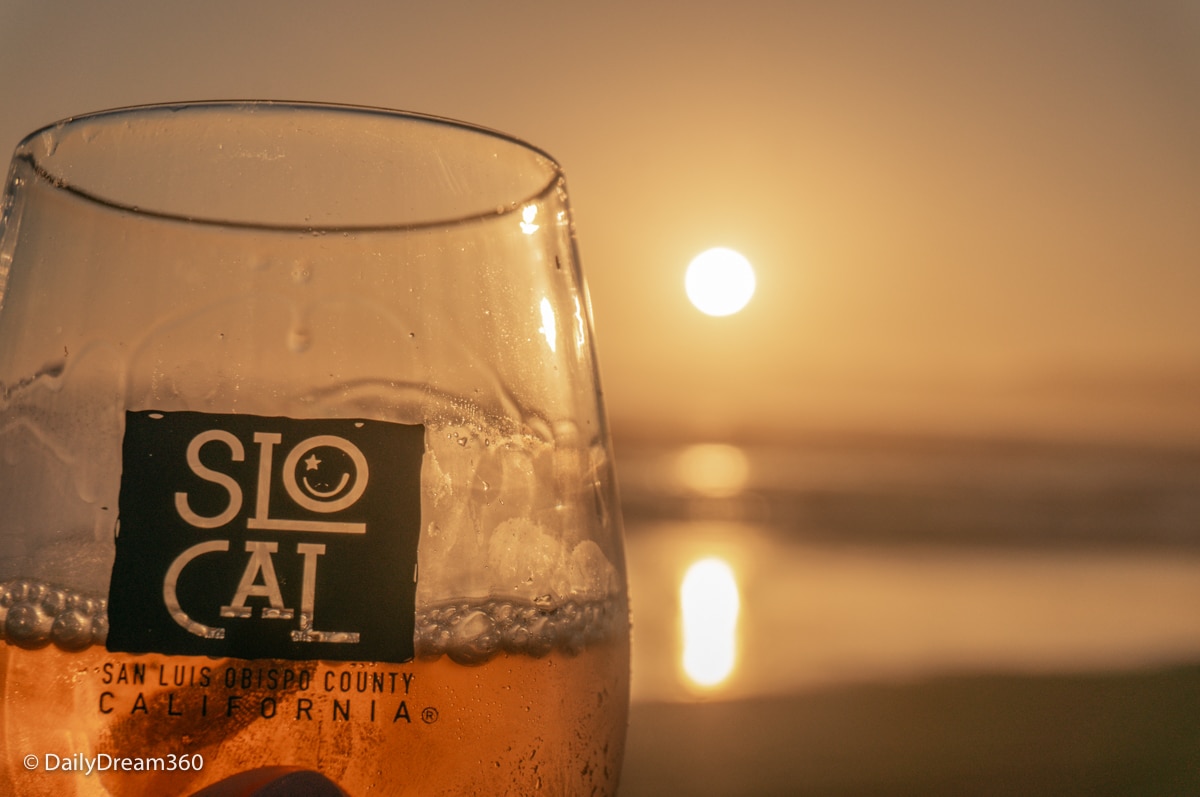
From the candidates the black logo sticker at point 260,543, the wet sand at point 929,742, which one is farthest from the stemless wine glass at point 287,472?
the wet sand at point 929,742

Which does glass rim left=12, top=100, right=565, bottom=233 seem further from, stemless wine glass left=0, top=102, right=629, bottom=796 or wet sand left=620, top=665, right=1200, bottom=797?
wet sand left=620, top=665, right=1200, bottom=797

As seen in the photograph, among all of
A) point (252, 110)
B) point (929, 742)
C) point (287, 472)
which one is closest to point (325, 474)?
point (287, 472)

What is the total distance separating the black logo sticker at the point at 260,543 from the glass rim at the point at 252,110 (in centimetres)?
Answer: 6

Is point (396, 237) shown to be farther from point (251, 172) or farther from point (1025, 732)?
point (1025, 732)

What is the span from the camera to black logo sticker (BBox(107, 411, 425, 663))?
31cm

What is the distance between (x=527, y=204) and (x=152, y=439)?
15 cm

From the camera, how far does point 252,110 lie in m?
0.37

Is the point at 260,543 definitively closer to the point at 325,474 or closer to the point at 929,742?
the point at 325,474

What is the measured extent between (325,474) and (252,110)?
125 millimetres

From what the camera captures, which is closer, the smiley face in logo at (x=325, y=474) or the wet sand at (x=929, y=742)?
the smiley face in logo at (x=325, y=474)

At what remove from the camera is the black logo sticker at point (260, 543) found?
314 millimetres

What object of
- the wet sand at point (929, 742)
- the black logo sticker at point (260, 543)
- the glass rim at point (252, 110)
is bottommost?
the wet sand at point (929, 742)

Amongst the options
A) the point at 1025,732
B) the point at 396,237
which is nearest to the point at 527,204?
the point at 396,237

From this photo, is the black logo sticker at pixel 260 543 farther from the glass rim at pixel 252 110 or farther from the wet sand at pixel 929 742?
the wet sand at pixel 929 742
